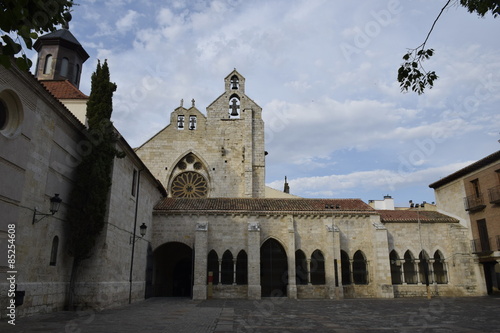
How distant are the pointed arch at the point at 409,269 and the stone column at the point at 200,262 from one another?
1287 cm

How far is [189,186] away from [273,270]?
41.0 ft

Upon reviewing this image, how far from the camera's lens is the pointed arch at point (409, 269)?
75.2 feet

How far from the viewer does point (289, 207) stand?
23.0 m

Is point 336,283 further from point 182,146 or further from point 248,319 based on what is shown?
point 182,146

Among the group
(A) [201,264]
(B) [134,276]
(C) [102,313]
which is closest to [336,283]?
(A) [201,264]

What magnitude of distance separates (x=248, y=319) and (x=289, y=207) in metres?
12.1

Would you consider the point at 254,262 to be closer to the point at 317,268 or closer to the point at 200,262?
the point at 200,262

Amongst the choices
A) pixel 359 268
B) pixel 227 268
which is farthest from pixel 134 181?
pixel 359 268

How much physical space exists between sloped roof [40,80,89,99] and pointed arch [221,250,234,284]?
12.2m

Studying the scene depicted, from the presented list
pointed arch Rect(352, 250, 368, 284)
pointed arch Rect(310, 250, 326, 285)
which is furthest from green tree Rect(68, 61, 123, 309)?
pointed arch Rect(352, 250, 368, 284)

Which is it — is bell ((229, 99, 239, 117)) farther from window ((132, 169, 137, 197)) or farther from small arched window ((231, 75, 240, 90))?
window ((132, 169, 137, 197))

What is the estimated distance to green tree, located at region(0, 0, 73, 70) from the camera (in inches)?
160

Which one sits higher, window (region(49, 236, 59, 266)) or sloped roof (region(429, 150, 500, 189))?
sloped roof (region(429, 150, 500, 189))

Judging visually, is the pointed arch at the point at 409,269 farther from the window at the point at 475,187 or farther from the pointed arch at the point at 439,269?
the window at the point at 475,187
